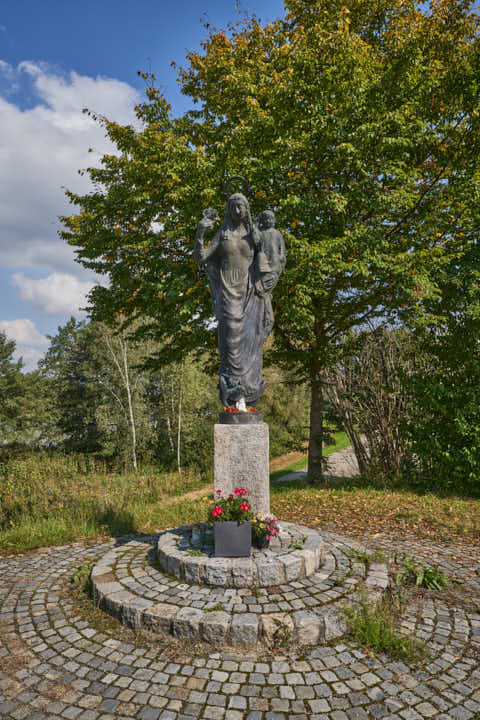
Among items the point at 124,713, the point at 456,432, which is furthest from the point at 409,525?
the point at 124,713

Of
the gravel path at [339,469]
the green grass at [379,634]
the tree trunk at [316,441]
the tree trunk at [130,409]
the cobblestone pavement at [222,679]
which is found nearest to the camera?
the cobblestone pavement at [222,679]

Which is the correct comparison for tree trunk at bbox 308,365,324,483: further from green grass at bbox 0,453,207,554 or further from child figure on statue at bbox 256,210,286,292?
child figure on statue at bbox 256,210,286,292

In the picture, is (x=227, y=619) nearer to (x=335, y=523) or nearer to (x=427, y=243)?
(x=335, y=523)

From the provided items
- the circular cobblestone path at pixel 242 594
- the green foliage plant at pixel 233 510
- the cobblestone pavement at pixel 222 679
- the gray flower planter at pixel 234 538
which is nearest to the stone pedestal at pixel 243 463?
the green foliage plant at pixel 233 510

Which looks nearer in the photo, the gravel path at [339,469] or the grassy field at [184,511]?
the grassy field at [184,511]

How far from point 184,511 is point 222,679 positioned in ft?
15.2

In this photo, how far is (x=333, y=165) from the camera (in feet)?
29.5

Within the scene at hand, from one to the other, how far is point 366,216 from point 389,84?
2.68 m

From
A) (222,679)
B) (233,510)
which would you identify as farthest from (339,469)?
(222,679)

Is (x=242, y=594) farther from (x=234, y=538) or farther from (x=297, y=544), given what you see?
(x=297, y=544)

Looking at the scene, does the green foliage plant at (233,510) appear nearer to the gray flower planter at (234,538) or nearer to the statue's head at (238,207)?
the gray flower planter at (234,538)

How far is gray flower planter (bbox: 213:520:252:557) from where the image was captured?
13.8 ft

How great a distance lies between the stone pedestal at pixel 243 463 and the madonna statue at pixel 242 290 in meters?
0.45

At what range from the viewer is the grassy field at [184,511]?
641 centimetres
